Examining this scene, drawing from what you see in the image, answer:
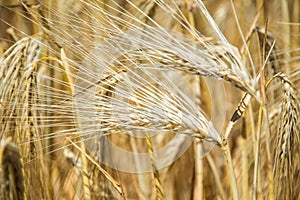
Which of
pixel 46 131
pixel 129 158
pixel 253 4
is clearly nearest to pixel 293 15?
pixel 253 4

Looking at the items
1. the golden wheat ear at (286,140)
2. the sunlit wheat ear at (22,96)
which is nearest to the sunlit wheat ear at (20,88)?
the sunlit wheat ear at (22,96)

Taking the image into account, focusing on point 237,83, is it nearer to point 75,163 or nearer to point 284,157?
point 284,157

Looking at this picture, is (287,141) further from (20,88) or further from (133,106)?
(20,88)

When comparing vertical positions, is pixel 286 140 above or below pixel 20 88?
below

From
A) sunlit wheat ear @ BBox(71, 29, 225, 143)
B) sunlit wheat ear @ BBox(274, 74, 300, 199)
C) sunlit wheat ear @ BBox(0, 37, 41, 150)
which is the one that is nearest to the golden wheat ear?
sunlit wheat ear @ BBox(274, 74, 300, 199)

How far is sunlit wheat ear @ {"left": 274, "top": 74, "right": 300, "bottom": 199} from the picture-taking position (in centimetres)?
92

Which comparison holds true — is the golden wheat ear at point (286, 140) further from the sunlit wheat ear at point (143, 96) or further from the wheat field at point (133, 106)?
the sunlit wheat ear at point (143, 96)

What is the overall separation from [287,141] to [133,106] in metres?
Answer: 0.25

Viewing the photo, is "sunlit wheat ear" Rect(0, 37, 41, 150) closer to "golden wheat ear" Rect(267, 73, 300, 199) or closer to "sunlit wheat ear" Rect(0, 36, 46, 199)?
"sunlit wheat ear" Rect(0, 36, 46, 199)

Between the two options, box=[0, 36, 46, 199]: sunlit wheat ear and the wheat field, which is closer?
the wheat field

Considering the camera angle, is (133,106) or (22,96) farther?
(22,96)

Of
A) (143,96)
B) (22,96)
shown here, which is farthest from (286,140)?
(22,96)

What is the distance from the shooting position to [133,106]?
84 centimetres

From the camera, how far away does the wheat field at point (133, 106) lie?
833 millimetres
